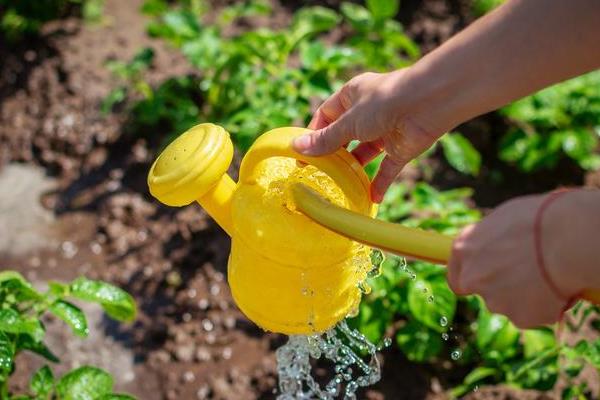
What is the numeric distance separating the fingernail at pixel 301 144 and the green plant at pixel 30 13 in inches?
89.1

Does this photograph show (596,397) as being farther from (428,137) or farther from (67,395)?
(67,395)

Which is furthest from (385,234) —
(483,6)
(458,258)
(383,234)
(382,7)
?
(483,6)

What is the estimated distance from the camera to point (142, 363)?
2.29 meters

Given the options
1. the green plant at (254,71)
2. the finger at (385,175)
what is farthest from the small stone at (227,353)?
the finger at (385,175)

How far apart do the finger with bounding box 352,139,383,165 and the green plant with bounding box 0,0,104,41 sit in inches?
85.0

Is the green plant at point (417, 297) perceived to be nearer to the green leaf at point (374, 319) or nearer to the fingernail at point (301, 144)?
the green leaf at point (374, 319)

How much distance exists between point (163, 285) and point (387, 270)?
784 millimetres

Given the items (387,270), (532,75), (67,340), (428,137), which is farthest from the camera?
(67,340)

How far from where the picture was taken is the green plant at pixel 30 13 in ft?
10.5

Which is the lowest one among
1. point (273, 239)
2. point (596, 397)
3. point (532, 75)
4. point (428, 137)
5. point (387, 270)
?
point (596, 397)

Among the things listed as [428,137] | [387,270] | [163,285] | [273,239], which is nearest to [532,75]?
[428,137]

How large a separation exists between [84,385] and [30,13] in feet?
6.59

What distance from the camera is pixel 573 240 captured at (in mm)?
955

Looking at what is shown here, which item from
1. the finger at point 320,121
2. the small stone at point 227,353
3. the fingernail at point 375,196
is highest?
the finger at point 320,121
